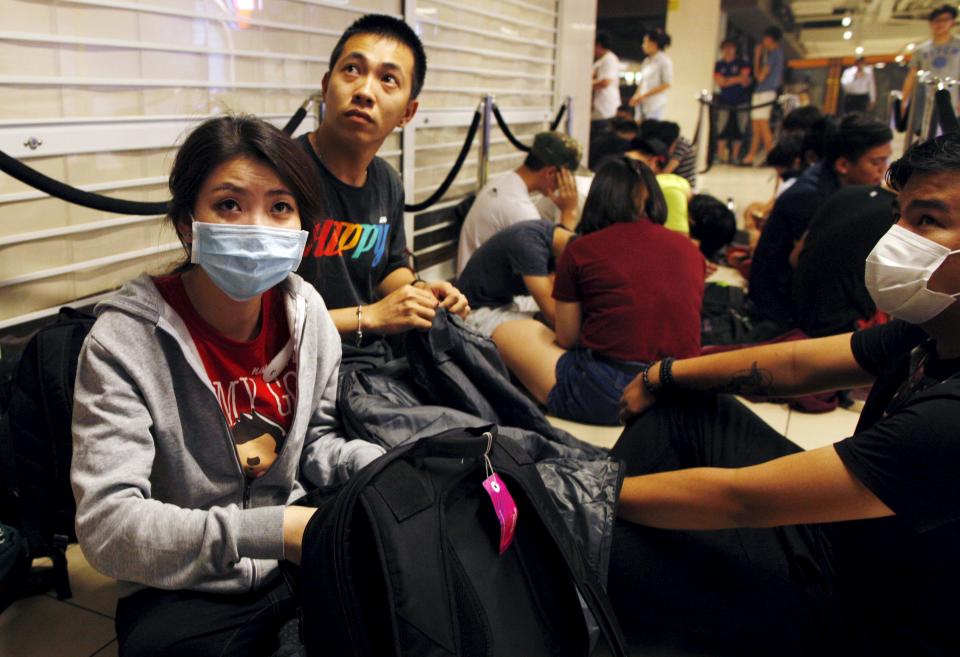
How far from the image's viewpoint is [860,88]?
43.9 feet

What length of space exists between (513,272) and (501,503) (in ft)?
7.73

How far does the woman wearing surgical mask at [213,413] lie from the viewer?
4.14ft

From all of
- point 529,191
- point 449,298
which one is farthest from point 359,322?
point 529,191

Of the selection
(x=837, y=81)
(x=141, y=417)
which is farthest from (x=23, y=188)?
(x=837, y=81)

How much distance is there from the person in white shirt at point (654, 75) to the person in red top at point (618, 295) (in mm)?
6256

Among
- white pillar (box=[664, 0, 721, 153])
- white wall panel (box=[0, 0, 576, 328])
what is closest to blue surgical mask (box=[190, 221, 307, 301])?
white wall panel (box=[0, 0, 576, 328])

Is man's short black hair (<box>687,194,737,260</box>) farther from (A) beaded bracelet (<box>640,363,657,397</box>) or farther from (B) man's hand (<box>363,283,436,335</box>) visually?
(B) man's hand (<box>363,283,436,335</box>)

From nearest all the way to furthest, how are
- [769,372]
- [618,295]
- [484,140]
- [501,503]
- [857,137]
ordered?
[501,503]
[769,372]
[618,295]
[857,137]
[484,140]

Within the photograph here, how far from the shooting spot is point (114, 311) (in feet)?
4.41

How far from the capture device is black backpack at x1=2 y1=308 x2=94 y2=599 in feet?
5.76

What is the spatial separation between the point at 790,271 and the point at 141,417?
369 cm

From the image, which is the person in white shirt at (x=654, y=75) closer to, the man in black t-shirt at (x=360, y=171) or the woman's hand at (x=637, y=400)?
the man in black t-shirt at (x=360, y=171)

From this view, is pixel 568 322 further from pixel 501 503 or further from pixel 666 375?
pixel 501 503

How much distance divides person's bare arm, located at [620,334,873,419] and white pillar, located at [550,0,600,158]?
5325mm
